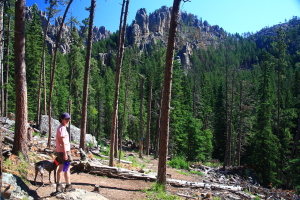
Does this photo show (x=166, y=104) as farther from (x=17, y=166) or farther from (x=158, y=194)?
(x=17, y=166)

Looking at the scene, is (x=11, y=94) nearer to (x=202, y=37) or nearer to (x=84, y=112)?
(x=84, y=112)

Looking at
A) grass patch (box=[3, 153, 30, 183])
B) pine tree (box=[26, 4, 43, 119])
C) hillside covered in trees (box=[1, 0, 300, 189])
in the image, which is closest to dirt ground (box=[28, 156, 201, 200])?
grass patch (box=[3, 153, 30, 183])

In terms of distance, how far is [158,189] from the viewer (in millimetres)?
7758

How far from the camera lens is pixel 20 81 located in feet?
24.9

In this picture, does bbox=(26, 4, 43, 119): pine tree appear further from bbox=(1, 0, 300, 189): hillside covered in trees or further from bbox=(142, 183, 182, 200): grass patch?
bbox=(142, 183, 182, 200): grass patch

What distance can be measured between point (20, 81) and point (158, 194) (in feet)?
19.9

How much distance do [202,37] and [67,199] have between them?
622 feet

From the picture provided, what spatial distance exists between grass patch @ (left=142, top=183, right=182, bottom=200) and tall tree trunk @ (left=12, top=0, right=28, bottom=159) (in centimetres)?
449

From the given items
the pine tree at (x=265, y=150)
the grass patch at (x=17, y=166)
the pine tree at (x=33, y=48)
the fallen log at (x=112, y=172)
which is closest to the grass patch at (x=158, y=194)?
the fallen log at (x=112, y=172)

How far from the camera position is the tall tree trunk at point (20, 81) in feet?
24.5

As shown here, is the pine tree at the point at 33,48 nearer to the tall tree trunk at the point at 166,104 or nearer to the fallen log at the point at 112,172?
the fallen log at the point at 112,172

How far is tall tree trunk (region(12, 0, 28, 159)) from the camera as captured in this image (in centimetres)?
746

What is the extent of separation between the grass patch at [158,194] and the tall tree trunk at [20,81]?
4.49 metres

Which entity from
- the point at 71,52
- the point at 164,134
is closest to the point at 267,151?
the point at 164,134
